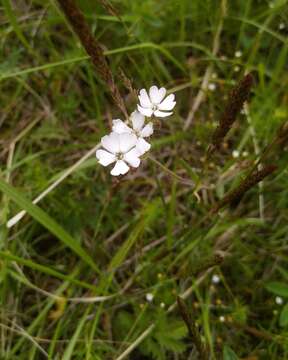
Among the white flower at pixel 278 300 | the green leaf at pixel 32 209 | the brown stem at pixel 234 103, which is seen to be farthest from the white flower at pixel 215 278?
the brown stem at pixel 234 103

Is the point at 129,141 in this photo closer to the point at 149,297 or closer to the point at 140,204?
the point at 149,297

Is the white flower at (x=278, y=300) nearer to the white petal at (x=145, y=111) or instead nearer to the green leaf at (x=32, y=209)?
the green leaf at (x=32, y=209)

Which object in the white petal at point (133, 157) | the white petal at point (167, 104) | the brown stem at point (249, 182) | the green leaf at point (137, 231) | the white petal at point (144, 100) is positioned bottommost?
the brown stem at point (249, 182)

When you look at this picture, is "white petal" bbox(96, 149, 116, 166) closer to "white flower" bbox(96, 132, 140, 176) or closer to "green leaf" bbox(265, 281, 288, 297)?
"white flower" bbox(96, 132, 140, 176)

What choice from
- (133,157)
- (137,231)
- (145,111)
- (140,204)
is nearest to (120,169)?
(133,157)

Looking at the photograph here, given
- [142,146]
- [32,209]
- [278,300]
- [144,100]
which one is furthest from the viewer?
[278,300]

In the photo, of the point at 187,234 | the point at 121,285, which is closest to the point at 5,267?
the point at 121,285
